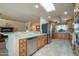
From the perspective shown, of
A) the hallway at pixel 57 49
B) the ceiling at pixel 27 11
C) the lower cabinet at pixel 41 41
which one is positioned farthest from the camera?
the lower cabinet at pixel 41 41

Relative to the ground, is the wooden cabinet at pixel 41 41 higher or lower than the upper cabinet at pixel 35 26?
lower

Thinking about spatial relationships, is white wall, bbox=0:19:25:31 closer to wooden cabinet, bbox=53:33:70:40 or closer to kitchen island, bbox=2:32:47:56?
kitchen island, bbox=2:32:47:56

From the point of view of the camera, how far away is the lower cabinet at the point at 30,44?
7.22 ft

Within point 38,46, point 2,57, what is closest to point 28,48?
point 38,46

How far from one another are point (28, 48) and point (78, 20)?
114cm

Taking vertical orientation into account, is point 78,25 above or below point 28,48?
above

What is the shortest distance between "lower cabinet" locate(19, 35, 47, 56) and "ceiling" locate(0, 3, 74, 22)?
0.44 m

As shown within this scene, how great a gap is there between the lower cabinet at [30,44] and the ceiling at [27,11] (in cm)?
44

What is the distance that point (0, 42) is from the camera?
2.05m

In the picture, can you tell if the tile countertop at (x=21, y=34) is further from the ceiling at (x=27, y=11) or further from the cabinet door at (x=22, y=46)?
the ceiling at (x=27, y=11)

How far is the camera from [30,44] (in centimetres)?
256

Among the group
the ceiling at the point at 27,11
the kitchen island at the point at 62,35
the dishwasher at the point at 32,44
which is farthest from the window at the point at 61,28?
the dishwasher at the point at 32,44

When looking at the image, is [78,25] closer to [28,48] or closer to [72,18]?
[72,18]

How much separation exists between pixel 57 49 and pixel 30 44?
2.14ft
